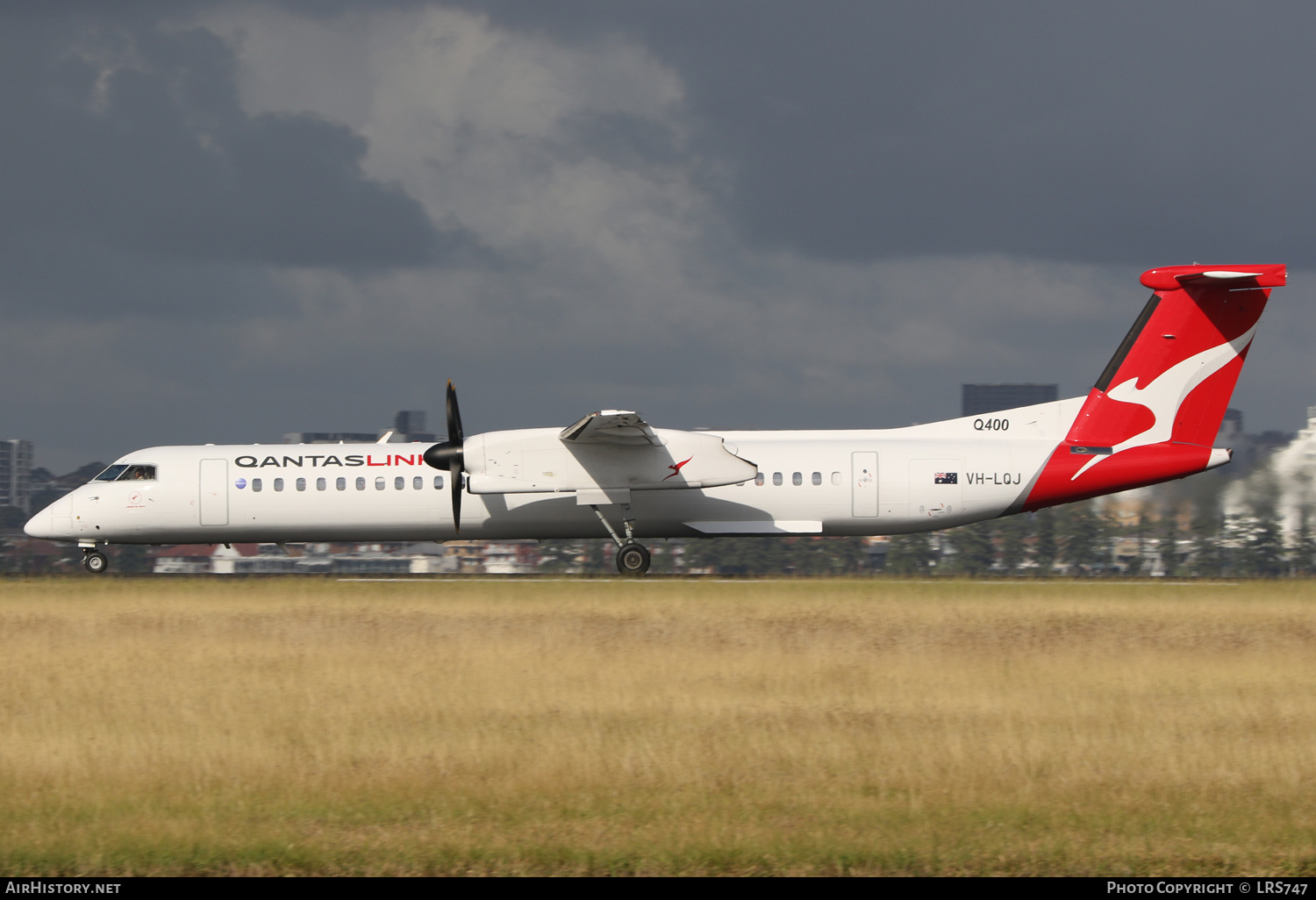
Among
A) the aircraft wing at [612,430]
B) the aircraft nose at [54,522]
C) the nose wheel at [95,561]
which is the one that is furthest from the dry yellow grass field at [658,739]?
the nose wheel at [95,561]

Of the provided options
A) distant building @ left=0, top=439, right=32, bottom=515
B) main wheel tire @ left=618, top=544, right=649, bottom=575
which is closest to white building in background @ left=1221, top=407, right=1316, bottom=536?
main wheel tire @ left=618, top=544, right=649, bottom=575

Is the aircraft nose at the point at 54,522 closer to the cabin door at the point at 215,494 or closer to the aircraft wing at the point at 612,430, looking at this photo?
the cabin door at the point at 215,494

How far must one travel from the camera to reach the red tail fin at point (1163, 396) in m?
27.6

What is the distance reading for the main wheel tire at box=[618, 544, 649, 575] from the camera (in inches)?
1107

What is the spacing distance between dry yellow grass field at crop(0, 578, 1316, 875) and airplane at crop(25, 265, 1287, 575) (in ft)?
18.8

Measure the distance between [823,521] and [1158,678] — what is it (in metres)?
13.0

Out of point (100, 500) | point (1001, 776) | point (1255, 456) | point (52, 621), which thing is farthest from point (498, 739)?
point (1255, 456)

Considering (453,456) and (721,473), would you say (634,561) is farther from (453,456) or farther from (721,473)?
(453,456)

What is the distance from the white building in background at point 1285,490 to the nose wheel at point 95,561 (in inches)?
1141

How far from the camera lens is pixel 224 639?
18.9 m

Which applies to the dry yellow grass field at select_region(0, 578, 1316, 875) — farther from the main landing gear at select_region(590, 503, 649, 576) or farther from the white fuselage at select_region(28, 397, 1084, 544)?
the main landing gear at select_region(590, 503, 649, 576)
